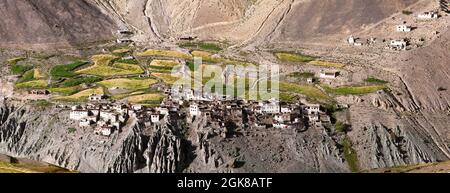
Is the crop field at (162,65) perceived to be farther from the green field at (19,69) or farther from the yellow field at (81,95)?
the green field at (19,69)

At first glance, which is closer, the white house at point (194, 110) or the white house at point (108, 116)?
the white house at point (108, 116)

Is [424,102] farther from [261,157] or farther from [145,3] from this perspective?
[145,3]

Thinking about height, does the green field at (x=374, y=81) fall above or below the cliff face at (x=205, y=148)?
above

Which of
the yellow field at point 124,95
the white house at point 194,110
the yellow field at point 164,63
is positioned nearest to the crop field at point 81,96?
the yellow field at point 124,95

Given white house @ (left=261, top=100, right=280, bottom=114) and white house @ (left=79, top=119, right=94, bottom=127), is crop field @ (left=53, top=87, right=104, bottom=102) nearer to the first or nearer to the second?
white house @ (left=79, top=119, right=94, bottom=127)

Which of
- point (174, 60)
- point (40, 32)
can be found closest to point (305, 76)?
point (174, 60)

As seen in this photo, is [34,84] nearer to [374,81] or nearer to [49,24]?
[49,24]
